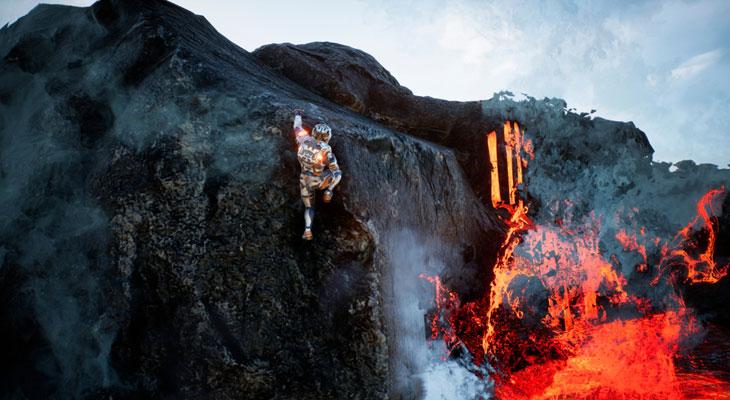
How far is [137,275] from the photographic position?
325 cm

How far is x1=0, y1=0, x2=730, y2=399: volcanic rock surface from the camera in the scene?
10.4ft

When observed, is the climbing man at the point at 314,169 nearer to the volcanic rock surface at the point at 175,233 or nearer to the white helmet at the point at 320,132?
the white helmet at the point at 320,132

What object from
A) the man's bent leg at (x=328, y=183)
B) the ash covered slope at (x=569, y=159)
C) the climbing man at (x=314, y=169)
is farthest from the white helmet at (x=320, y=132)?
the ash covered slope at (x=569, y=159)

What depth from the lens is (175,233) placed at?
10.5 feet

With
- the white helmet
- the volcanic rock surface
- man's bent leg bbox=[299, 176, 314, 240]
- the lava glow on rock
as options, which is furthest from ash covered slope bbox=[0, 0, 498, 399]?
the lava glow on rock

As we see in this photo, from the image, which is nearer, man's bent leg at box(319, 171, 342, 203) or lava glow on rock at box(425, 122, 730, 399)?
man's bent leg at box(319, 171, 342, 203)

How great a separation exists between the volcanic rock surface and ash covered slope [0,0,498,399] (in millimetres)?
13

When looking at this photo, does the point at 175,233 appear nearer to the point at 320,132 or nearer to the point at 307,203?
the point at 307,203

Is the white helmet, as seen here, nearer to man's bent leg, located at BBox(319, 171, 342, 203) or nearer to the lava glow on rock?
man's bent leg, located at BBox(319, 171, 342, 203)

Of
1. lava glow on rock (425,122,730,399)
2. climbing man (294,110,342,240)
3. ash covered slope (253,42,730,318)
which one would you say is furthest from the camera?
ash covered slope (253,42,730,318)

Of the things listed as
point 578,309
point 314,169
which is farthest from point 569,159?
point 314,169

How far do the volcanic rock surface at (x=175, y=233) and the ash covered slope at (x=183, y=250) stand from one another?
0.04ft

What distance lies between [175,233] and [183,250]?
0.51 ft

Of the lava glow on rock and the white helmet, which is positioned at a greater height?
the white helmet
